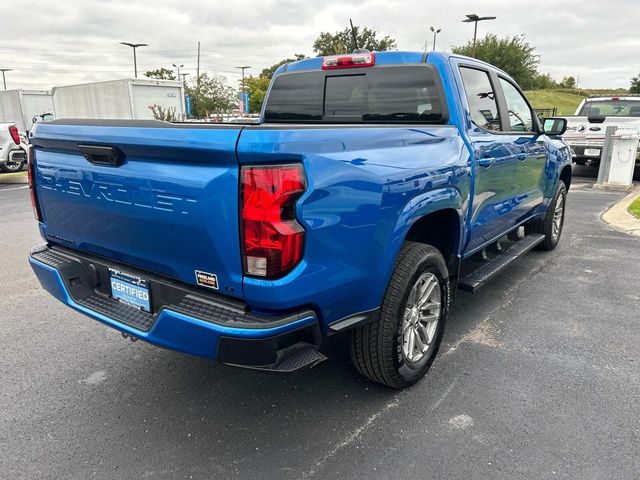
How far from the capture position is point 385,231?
2434mm

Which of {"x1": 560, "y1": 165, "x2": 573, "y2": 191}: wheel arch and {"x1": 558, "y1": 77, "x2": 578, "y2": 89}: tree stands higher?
{"x1": 558, "y1": 77, "x2": 578, "y2": 89}: tree

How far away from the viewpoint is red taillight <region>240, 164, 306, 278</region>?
6.45 feet

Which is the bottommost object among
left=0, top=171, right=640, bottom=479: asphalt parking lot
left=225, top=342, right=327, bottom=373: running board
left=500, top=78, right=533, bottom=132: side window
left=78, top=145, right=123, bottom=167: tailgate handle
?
left=0, top=171, right=640, bottom=479: asphalt parking lot

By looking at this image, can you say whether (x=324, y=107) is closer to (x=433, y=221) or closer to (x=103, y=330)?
(x=433, y=221)

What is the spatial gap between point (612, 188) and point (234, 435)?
1094 cm

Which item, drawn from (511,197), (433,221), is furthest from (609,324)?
(433,221)

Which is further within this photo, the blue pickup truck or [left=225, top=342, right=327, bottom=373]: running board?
[left=225, top=342, right=327, bottom=373]: running board

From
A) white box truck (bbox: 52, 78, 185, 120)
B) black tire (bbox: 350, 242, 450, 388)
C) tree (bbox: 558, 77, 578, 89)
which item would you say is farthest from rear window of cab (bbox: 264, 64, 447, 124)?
tree (bbox: 558, 77, 578, 89)

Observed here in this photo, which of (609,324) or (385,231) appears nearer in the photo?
(385,231)

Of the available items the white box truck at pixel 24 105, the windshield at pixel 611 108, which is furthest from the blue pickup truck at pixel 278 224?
the white box truck at pixel 24 105

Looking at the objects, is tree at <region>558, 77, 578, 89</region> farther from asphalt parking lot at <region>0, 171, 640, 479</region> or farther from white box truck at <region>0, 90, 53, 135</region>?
asphalt parking lot at <region>0, 171, 640, 479</region>

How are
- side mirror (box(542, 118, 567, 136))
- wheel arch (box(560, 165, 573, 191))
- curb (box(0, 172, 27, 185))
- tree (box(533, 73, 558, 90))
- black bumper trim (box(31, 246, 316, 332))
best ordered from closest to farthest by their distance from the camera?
1. black bumper trim (box(31, 246, 316, 332))
2. side mirror (box(542, 118, 567, 136))
3. wheel arch (box(560, 165, 573, 191))
4. curb (box(0, 172, 27, 185))
5. tree (box(533, 73, 558, 90))

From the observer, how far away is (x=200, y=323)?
82.7 inches

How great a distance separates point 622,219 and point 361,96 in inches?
231
